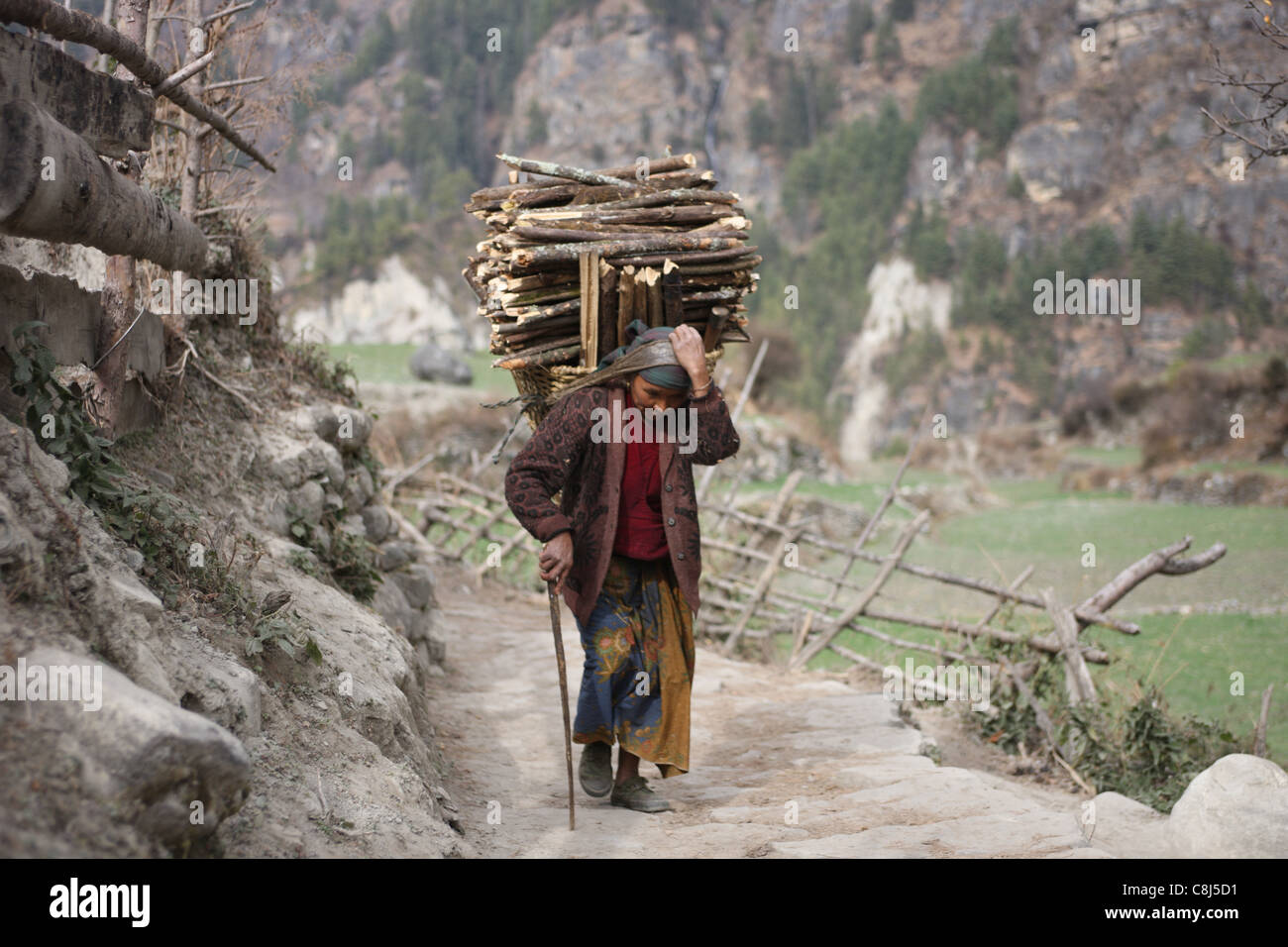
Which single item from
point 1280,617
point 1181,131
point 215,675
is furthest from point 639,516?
point 1181,131

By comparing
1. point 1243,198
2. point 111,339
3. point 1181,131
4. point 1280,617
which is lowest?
point 1280,617

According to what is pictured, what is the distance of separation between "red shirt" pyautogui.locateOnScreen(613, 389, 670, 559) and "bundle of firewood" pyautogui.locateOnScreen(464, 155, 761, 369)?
0.39 m

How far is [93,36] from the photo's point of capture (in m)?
3.19

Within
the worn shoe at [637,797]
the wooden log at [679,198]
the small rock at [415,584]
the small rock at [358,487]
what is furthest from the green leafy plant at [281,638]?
the small rock at [415,584]

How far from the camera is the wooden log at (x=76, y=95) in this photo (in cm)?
275

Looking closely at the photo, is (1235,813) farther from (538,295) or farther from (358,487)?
(358,487)

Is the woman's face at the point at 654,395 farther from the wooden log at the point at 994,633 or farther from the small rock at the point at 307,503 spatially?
the wooden log at the point at 994,633

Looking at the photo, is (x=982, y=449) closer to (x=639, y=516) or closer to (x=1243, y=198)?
(x=1243, y=198)

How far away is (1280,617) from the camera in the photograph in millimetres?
10164

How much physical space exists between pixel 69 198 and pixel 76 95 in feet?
1.70

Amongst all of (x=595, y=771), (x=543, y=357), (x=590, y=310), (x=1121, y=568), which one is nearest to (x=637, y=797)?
(x=595, y=771)

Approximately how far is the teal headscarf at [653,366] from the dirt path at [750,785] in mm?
1564

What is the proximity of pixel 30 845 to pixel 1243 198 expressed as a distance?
6211 cm

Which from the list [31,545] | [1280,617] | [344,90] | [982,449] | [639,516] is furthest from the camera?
[344,90]
